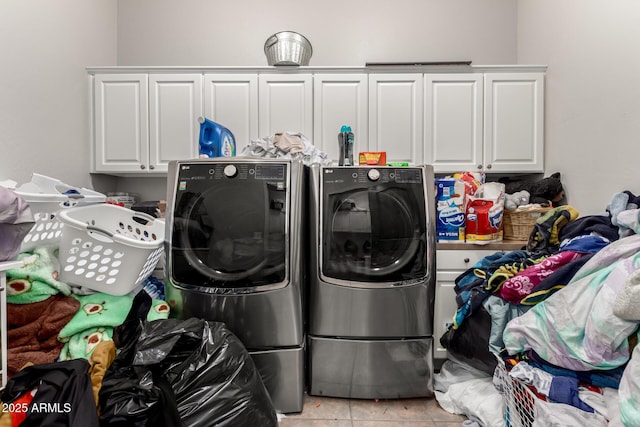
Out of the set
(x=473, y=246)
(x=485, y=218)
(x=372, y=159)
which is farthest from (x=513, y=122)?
(x=372, y=159)

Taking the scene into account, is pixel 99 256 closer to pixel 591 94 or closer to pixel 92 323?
pixel 92 323

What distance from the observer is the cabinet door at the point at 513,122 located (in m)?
2.28

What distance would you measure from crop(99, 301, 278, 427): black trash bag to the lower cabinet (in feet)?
3.64

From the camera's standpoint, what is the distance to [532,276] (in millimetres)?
1240

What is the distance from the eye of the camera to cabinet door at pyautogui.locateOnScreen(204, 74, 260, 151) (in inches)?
91.8

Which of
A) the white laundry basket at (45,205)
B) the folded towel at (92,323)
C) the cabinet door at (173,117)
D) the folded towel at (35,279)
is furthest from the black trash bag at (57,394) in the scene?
the cabinet door at (173,117)

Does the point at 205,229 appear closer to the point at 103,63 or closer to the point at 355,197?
the point at 355,197

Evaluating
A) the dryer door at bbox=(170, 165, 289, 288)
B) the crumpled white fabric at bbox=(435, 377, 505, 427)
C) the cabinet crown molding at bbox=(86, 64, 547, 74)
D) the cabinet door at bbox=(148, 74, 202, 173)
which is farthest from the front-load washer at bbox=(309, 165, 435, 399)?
the cabinet door at bbox=(148, 74, 202, 173)

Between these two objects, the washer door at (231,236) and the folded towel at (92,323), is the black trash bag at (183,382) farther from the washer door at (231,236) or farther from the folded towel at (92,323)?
the washer door at (231,236)

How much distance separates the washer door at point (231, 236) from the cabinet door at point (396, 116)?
120 cm

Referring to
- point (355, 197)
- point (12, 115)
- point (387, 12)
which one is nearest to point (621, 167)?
point (355, 197)

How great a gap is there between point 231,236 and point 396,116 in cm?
157

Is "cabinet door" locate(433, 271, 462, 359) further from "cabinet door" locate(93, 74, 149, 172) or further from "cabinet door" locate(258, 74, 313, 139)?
"cabinet door" locate(93, 74, 149, 172)

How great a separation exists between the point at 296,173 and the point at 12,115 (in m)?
1.64
